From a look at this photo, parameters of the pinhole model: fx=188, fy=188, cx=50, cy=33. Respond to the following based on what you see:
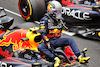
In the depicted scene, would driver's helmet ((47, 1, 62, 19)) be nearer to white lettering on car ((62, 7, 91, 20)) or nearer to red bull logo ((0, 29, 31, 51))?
red bull logo ((0, 29, 31, 51))

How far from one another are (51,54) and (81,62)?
62cm

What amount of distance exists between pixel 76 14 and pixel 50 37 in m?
2.79

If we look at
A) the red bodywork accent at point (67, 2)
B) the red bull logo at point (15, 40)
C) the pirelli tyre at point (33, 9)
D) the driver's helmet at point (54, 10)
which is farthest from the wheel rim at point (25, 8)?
the driver's helmet at point (54, 10)

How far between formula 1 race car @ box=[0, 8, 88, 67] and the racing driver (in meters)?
0.14

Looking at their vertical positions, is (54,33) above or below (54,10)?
below

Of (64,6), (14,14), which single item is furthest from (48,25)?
(14,14)

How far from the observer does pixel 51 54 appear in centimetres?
381

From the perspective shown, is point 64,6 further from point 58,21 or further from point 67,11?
point 58,21

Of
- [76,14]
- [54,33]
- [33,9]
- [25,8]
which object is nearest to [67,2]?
[76,14]

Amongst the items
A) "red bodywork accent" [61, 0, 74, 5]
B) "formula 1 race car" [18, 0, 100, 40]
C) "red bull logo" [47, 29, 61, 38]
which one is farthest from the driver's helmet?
"red bodywork accent" [61, 0, 74, 5]

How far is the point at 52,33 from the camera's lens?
157 inches

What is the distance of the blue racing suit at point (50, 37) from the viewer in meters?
3.85

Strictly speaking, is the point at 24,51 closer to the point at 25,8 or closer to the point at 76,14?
the point at 76,14

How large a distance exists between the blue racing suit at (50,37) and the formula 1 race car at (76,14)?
8.12ft
